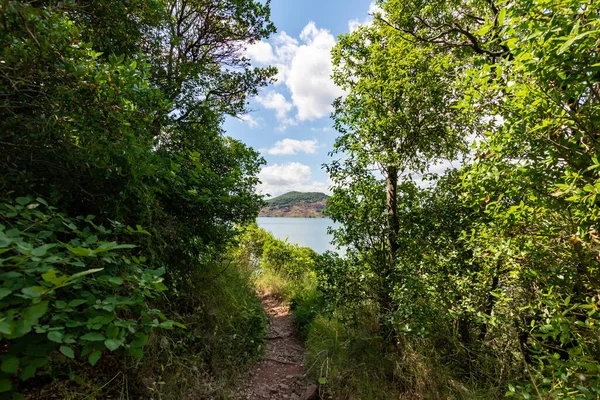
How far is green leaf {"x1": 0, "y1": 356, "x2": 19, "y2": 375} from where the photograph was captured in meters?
0.94

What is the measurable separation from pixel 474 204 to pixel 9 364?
330 centimetres

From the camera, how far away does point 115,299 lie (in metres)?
1.27

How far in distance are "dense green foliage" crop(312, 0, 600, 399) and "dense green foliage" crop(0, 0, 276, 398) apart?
1.97 metres

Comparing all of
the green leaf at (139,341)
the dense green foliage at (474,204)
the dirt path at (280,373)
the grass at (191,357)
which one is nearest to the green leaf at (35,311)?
the green leaf at (139,341)

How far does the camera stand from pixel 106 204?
224cm

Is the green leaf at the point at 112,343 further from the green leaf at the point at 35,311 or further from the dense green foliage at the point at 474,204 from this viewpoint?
the dense green foliage at the point at 474,204

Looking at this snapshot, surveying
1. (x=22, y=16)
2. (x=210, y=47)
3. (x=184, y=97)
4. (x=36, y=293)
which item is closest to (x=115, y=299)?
(x=36, y=293)

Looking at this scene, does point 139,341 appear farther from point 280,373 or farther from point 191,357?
point 280,373

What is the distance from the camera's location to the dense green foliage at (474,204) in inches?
65.1

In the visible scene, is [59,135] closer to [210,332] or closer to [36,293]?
[36,293]

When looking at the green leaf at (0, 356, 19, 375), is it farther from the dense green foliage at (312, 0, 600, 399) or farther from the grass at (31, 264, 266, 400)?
the dense green foliage at (312, 0, 600, 399)

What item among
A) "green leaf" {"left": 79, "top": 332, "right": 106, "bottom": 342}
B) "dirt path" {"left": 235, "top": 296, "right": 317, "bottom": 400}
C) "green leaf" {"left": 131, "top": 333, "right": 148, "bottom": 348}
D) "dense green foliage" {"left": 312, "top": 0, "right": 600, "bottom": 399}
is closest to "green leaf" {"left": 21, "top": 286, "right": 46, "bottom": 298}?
"green leaf" {"left": 79, "top": 332, "right": 106, "bottom": 342}

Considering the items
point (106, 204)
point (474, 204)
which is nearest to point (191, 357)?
point (106, 204)

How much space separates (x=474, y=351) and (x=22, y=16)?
498 cm
